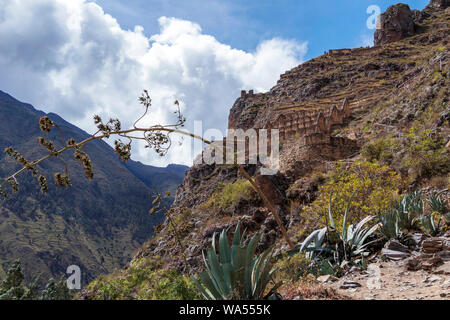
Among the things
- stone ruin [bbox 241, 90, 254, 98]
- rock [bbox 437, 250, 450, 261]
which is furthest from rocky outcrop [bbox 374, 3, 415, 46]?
rock [bbox 437, 250, 450, 261]

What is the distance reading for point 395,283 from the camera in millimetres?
3916

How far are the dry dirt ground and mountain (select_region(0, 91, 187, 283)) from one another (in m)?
36.5

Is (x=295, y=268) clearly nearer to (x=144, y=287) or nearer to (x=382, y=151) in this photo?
(x=144, y=287)

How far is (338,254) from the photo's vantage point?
539cm

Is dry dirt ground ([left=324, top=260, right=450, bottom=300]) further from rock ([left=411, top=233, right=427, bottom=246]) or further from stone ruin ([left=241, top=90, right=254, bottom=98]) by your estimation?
stone ruin ([left=241, top=90, right=254, bottom=98])

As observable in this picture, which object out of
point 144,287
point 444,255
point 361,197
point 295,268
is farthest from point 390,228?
point 144,287

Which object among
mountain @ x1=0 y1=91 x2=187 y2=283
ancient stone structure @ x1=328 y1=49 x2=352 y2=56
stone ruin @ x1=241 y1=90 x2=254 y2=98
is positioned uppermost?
ancient stone structure @ x1=328 y1=49 x2=352 y2=56

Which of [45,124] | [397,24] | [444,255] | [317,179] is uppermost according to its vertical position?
[397,24]

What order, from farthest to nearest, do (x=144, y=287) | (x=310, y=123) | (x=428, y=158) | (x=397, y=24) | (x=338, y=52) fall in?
(x=338, y=52) → (x=397, y=24) → (x=310, y=123) → (x=428, y=158) → (x=144, y=287)

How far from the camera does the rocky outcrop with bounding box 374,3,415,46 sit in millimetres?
68938

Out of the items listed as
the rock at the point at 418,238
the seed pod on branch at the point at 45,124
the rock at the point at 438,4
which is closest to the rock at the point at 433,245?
the rock at the point at 418,238

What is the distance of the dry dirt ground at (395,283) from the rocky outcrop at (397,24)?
78824 millimetres

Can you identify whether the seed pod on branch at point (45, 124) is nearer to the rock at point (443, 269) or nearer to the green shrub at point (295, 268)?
the green shrub at point (295, 268)

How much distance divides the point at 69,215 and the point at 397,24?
93215 mm
